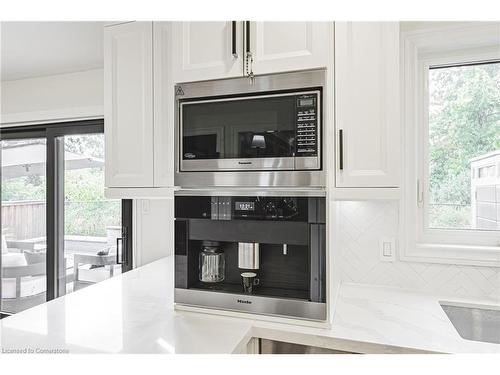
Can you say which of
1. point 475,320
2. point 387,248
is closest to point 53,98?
point 387,248

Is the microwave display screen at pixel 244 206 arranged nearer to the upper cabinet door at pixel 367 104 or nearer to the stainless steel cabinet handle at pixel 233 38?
the upper cabinet door at pixel 367 104

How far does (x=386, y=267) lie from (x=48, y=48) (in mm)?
2473

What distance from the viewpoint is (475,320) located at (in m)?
1.46

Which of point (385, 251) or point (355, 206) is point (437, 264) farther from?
point (355, 206)

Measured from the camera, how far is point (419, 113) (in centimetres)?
172

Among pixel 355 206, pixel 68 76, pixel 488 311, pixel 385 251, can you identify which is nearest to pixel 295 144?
pixel 355 206

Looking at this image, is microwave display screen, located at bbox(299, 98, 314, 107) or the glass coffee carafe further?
the glass coffee carafe

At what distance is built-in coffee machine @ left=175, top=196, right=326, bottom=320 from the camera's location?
117 cm

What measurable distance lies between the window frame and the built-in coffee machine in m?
0.75

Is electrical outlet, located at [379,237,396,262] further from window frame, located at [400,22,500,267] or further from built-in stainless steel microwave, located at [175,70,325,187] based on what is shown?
built-in stainless steel microwave, located at [175,70,325,187]

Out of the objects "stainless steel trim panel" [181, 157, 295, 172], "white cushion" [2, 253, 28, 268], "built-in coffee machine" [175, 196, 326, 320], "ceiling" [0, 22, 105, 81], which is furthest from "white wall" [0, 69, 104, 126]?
Answer: "built-in coffee machine" [175, 196, 326, 320]

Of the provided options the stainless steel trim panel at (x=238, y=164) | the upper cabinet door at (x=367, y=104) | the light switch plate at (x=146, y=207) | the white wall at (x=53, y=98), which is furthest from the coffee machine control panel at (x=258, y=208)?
the white wall at (x=53, y=98)

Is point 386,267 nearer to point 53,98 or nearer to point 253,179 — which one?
point 253,179

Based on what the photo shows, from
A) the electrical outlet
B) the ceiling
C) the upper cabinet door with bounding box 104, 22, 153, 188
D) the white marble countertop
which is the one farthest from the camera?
the ceiling
